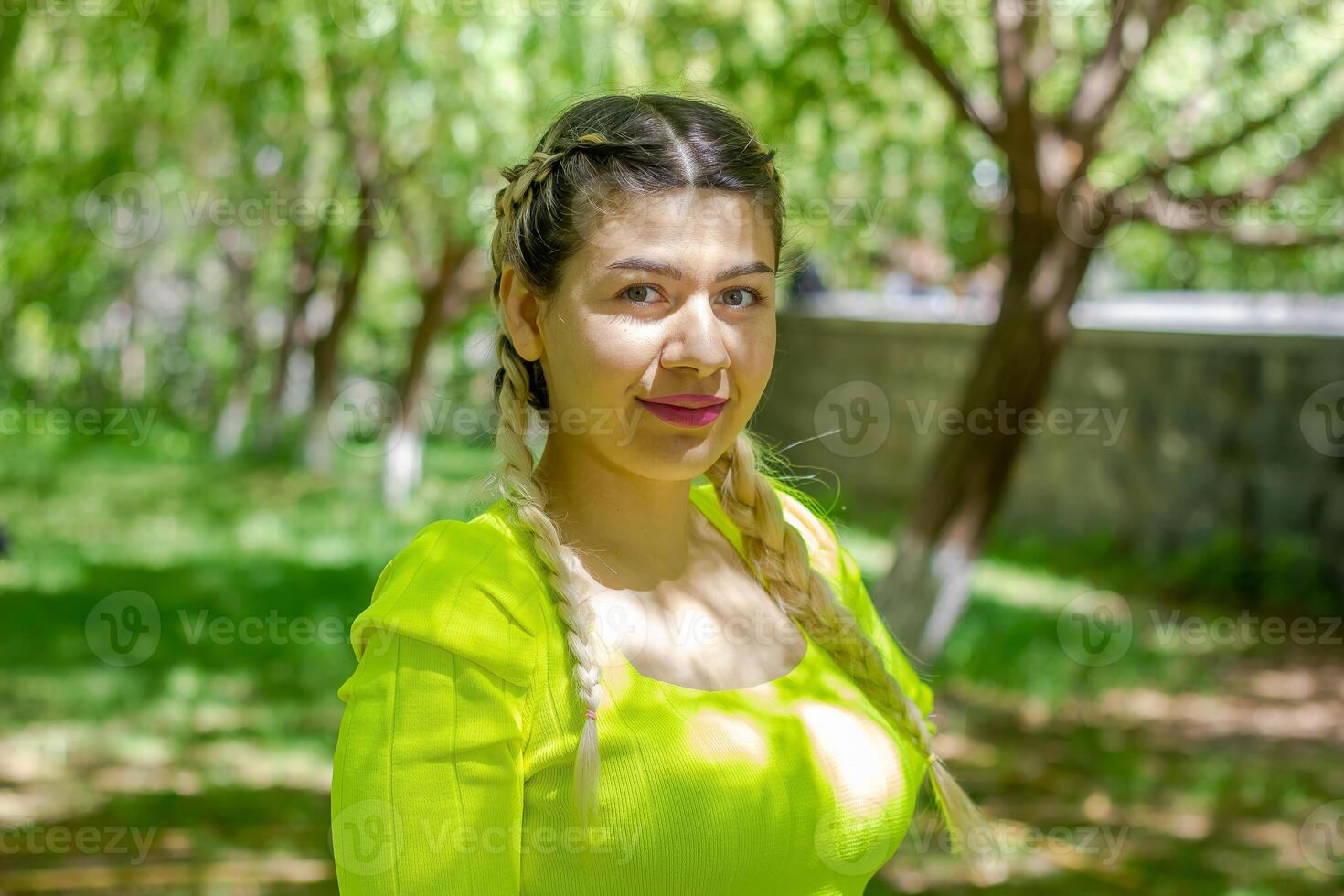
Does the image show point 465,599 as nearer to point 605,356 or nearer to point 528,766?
point 528,766

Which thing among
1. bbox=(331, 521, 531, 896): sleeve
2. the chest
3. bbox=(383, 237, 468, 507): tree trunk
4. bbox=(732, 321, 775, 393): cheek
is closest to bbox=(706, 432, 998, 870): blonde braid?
the chest

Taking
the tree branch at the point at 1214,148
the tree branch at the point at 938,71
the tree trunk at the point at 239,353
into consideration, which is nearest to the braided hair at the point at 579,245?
the tree branch at the point at 938,71

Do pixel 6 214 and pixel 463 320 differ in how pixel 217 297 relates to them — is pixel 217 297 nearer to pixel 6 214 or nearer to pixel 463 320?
pixel 463 320

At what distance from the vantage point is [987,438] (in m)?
5.55

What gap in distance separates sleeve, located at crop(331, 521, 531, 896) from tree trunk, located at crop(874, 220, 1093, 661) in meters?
4.34

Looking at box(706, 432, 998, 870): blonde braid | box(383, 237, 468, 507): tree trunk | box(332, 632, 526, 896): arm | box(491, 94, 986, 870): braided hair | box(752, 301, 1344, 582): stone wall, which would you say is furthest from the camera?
box(383, 237, 468, 507): tree trunk

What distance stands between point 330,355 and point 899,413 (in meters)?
4.48

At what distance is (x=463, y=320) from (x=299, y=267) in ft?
6.42

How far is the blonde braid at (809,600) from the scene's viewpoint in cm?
180

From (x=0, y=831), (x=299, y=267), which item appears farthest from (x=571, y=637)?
(x=299, y=267)

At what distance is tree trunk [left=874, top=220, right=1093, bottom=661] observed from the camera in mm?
5477

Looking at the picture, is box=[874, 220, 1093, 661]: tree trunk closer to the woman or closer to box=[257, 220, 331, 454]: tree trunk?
the woman

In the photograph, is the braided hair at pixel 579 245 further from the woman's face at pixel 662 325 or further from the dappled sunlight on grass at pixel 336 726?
the dappled sunlight on grass at pixel 336 726

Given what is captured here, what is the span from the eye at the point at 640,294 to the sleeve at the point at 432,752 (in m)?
0.35
